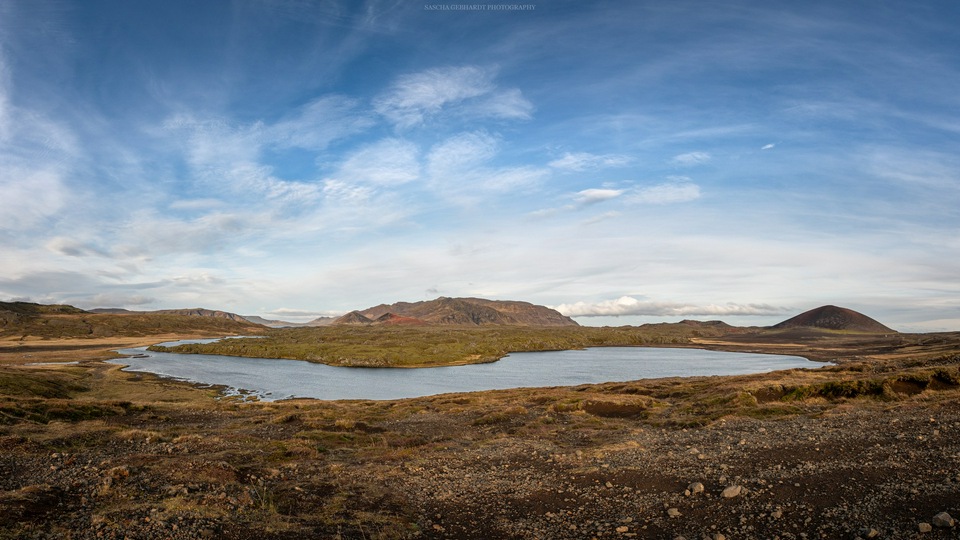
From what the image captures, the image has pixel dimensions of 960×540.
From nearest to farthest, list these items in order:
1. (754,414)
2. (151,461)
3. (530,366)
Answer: (151,461), (754,414), (530,366)

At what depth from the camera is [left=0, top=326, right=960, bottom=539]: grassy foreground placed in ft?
50.8

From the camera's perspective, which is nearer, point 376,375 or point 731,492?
point 731,492

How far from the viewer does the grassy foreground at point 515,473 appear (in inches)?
610

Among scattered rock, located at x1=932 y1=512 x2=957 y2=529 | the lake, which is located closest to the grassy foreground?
scattered rock, located at x1=932 y1=512 x2=957 y2=529

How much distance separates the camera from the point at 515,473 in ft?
75.3

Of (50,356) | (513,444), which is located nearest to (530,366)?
(513,444)

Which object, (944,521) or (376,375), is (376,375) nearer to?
(376,375)

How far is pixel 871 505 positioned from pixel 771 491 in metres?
2.87

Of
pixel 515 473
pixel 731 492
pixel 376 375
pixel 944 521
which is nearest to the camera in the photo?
pixel 944 521

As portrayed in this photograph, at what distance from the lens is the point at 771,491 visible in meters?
17.4

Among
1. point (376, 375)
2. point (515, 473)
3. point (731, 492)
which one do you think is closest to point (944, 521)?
point (731, 492)

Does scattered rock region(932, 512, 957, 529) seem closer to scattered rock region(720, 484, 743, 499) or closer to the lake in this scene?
scattered rock region(720, 484, 743, 499)

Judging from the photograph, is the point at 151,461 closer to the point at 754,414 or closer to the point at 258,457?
the point at 258,457

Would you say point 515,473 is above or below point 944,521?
below
